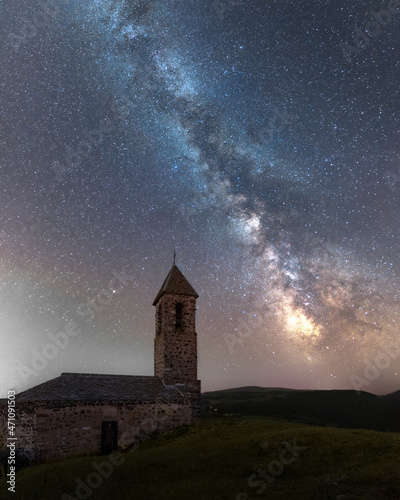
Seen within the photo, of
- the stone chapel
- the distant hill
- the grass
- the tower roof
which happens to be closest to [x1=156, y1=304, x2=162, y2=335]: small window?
the stone chapel

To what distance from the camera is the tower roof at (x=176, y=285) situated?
2986 cm

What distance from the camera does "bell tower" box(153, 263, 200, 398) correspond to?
27.8 m

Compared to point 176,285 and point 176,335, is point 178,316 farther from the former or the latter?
point 176,285

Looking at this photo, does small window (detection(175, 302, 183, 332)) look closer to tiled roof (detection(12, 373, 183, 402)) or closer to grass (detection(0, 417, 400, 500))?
tiled roof (detection(12, 373, 183, 402))

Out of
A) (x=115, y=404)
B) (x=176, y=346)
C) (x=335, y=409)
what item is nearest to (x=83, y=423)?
(x=115, y=404)

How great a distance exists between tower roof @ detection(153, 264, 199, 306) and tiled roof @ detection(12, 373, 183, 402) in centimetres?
661

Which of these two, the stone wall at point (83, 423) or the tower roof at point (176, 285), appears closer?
the stone wall at point (83, 423)

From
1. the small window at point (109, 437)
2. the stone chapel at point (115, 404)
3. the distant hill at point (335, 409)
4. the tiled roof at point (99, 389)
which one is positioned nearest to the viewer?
the stone chapel at point (115, 404)

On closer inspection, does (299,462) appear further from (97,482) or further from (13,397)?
(13,397)

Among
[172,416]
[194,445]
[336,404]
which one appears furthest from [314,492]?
[336,404]

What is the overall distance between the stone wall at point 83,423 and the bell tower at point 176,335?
3413mm

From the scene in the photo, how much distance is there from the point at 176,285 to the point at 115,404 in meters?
10.4

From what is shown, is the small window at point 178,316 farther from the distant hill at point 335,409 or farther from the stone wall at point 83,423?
the distant hill at point 335,409

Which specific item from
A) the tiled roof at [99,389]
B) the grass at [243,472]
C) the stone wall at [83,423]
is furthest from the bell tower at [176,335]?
the grass at [243,472]
